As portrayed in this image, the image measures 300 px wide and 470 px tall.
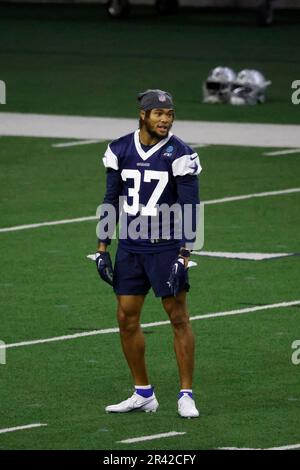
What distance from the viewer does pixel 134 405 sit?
38.4 feet

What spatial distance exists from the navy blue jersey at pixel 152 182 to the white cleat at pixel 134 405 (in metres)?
1.00

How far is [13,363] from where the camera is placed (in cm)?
1318

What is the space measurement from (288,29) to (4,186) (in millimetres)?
26159

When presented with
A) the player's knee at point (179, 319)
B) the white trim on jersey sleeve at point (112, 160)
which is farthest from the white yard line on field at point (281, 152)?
the player's knee at point (179, 319)

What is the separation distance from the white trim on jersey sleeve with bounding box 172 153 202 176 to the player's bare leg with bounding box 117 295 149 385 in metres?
0.89

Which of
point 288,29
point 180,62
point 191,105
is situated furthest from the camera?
point 288,29

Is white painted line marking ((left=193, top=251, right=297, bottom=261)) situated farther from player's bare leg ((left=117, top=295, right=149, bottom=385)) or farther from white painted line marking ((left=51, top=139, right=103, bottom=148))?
white painted line marking ((left=51, top=139, right=103, bottom=148))

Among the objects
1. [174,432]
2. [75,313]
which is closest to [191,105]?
[75,313]

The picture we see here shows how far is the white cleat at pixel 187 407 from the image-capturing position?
1147 centimetres

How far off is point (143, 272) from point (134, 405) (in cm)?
89

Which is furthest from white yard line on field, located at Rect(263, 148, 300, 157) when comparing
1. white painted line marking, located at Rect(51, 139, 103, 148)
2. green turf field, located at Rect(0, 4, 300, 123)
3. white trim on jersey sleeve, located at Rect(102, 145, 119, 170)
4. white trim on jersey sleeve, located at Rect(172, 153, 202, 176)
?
white trim on jersey sleeve, located at Rect(172, 153, 202, 176)

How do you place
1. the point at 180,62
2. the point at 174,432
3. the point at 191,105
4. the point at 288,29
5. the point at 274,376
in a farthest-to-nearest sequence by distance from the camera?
the point at 288,29, the point at 180,62, the point at 191,105, the point at 274,376, the point at 174,432

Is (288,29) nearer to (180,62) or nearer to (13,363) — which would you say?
(180,62)

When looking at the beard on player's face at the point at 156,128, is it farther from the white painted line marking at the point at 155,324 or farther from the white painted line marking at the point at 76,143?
the white painted line marking at the point at 76,143
